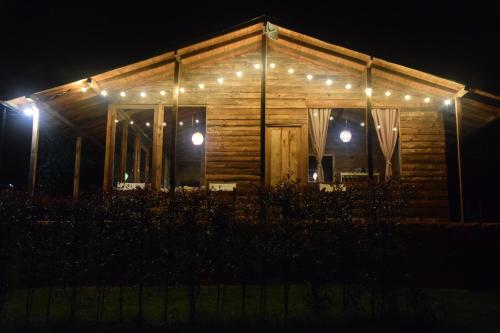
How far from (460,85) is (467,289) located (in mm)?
4668

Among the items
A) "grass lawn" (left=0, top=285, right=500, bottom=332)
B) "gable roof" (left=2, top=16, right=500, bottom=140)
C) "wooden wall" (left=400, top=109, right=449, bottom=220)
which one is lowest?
"grass lawn" (left=0, top=285, right=500, bottom=332)

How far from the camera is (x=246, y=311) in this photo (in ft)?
21.1

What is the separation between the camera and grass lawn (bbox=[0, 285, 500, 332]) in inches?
233

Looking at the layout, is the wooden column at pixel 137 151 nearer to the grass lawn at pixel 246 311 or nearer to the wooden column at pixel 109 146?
the wooden column at pixel 109 146

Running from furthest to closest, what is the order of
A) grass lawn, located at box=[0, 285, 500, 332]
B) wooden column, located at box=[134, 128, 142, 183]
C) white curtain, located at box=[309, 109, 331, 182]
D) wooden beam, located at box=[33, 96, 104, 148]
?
wooden column, located at box=[134, 128, 142, 183] → white curtain, located at box=[309, 109, 331, 182] → wooden beam, located at box=[33, 96, 104, 148] → grass lawn, located at box=[0, 285, 500, 332]

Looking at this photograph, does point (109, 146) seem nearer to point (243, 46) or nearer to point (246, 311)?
point (243, 46)

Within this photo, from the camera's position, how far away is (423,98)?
11.4 meters

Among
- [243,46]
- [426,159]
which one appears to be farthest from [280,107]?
[426,159]

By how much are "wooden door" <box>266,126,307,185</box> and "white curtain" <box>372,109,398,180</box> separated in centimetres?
214

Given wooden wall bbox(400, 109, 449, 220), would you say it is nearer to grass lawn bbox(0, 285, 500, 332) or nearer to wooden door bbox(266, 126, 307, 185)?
wooden door bbox(266, 126, 307, 185)

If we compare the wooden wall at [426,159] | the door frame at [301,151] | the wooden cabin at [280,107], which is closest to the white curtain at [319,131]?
the wooden cabin at [280,107]

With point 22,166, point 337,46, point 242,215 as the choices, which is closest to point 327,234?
point 242,215

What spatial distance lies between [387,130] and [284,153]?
9.46 ft

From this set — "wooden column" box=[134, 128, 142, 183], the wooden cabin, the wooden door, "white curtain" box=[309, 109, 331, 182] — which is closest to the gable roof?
the wooden cabin
